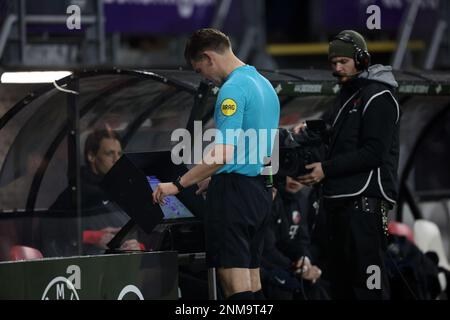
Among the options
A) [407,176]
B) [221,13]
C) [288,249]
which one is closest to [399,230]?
[407,176]

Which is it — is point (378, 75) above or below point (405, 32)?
below

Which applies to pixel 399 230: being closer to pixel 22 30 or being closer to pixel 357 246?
pixel 357 246

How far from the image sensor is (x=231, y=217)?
288 inches

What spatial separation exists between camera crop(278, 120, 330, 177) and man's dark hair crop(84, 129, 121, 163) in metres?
1.70

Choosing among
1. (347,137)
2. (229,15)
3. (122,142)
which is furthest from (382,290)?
(229,15)

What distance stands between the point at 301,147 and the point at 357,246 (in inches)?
24.5

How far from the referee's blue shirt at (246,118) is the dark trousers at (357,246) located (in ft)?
2.29

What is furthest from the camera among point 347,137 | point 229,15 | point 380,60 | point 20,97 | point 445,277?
point 380,60

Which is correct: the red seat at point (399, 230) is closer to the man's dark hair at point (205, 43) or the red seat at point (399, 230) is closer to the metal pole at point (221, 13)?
the man's dark hair at point (205, 43)

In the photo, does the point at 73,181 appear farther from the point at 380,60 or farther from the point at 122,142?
the point at 380,60

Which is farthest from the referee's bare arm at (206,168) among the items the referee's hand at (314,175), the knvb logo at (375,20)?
the knvb logo at (375,20)

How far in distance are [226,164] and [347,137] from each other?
90 centimetres

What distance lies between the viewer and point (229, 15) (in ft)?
47.4

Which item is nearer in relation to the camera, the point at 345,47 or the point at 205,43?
the point at 205,43
